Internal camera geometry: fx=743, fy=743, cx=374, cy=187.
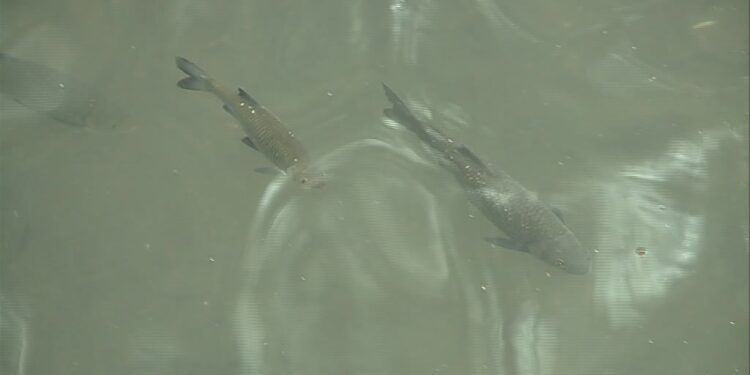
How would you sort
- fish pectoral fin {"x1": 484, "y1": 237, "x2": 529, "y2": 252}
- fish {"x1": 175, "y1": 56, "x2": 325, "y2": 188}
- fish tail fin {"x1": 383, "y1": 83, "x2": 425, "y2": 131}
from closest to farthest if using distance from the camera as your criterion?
fish {"x1": 175, "y1": 56, "x2": 325, "y2": 188} < fish pectoral fin {"x1": 484, "y1": 237, "x2": 529, "y2": 252} < fish tail fin {"x1": 383, "y1": 83, "x2": 425, "y2": 131}

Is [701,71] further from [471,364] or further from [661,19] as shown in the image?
[471,364]

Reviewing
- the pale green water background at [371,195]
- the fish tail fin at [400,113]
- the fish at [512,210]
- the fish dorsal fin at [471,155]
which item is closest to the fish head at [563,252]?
the fish at [512,210]

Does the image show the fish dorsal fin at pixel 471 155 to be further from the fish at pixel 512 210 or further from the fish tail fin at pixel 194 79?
the fish tail fin at pixel 194 79

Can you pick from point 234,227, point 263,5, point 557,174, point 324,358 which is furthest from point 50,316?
point 557,174

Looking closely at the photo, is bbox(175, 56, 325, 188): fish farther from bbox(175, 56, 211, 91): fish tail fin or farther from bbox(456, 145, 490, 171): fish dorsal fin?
bbox(456, 145, 490, 171): fish dorsal fin

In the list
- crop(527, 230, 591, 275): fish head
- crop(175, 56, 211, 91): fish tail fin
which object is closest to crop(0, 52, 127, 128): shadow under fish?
crop(175, 56, 211, 91): fish tail fin
